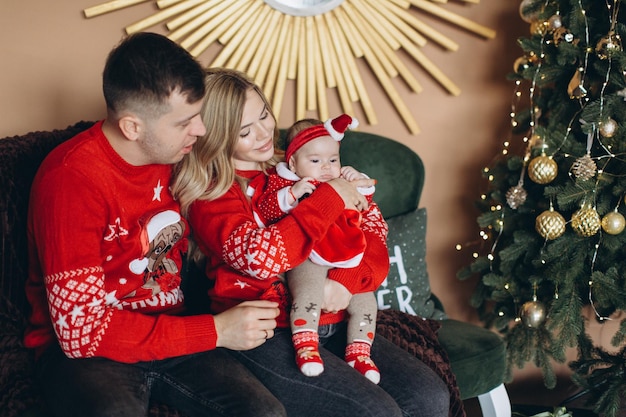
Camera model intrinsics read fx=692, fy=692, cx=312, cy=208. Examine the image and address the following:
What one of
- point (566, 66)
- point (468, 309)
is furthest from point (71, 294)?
point (468, 309)

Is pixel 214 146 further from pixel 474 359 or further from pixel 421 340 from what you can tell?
pixel 474 359

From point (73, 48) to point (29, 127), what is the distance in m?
0.30

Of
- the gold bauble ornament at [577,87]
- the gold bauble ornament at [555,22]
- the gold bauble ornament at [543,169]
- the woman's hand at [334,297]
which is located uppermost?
the gold bauble ornament at [555,22]

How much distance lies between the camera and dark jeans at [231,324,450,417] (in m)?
1.63

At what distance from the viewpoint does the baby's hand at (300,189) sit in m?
1.82

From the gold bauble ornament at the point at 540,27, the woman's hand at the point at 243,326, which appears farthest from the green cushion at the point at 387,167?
the woman's hand at the point at 243,326

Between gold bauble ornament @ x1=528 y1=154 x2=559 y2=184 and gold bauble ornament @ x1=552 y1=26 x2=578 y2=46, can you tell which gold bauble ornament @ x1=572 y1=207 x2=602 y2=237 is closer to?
gold bauble ornament @ x1=528 y1=154 x2=559 y2=184

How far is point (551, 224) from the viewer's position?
2.30m

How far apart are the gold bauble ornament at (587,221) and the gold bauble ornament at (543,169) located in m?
0.15

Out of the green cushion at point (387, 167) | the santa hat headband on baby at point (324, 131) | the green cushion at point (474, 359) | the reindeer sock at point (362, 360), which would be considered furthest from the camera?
the green cushion at point (387, 167)

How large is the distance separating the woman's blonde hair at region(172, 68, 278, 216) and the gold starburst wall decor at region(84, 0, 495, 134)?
0.70m

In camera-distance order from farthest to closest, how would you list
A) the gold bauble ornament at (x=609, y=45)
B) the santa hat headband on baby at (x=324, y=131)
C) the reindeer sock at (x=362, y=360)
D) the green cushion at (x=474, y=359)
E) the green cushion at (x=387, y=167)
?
the green cushion at (x=387, y=167) < the gold bauble ornament at (x=609, y=45) < the green cushion at (x=474, y=359) < the santa hat headband on baby at (x=324, y=131) < the reindeer sock at (x=362, y=360)

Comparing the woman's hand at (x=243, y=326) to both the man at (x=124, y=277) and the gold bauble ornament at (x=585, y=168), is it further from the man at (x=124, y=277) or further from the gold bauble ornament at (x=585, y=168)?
the gold bauble ornament at (x=585, y=168)

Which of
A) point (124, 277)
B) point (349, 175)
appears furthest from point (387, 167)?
point (124, 277)
